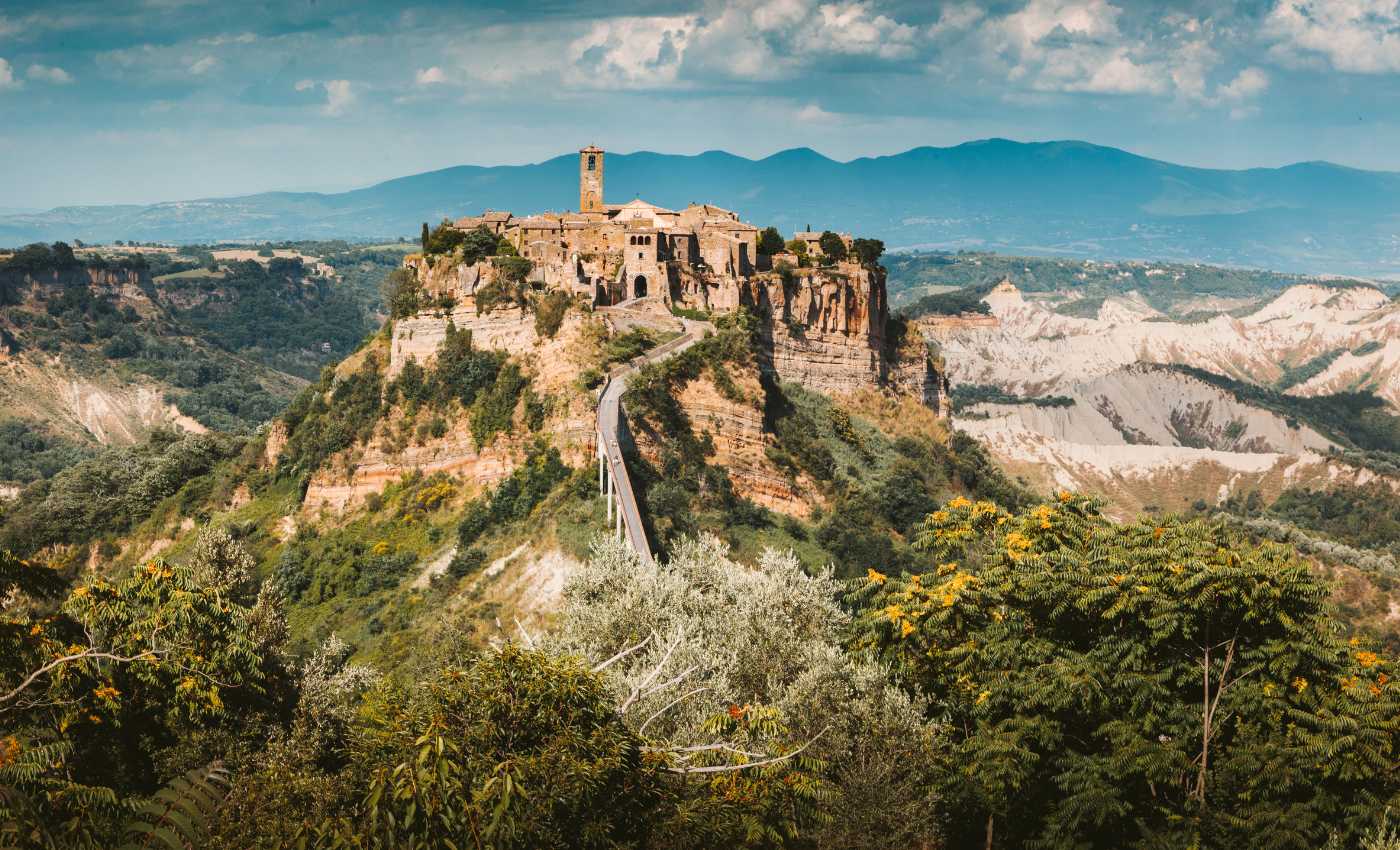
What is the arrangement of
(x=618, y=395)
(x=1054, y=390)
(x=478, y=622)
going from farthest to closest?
(x=1054, y=390) < (x=618, y=395) < (x=478, y=622)

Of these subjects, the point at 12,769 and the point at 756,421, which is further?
the point at 756,421

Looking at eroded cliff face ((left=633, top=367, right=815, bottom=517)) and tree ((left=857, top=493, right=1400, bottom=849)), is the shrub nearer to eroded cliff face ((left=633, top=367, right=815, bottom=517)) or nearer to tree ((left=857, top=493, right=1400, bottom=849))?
eroded cliff face ((left=633, top=367, right=815, bottom=517))

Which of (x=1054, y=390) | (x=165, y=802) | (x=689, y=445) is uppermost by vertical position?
(x=165, y=802)

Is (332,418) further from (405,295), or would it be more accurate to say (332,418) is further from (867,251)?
(867,251)

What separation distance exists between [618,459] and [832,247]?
1203 inches

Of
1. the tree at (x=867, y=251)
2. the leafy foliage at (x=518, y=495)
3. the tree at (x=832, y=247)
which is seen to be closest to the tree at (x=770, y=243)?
the tree at (x=832, y=247)

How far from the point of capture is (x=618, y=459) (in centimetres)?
4091

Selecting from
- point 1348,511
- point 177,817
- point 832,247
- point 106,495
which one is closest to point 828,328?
point 832,247

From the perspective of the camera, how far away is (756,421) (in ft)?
167

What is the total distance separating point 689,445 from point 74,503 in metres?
33.7

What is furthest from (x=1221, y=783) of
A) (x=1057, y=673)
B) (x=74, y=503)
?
(x=74, y=503)

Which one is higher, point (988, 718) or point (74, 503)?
point (988, 718)

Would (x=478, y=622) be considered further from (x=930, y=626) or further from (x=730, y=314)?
(x=730, y=314)

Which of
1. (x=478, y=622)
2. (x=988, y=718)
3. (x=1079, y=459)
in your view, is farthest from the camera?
(x=1079, y=459)
